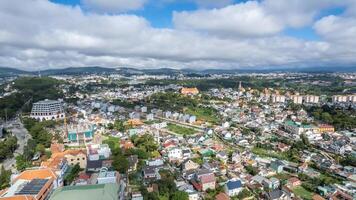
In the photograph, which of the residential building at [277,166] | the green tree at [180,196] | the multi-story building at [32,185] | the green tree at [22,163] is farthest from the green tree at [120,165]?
the residential building at [277,166]

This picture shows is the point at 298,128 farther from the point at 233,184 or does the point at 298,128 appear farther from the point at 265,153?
the point at 233,184

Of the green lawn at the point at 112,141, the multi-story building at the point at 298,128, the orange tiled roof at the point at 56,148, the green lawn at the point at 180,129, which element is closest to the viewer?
the orange tiled roof at the point at 56,148

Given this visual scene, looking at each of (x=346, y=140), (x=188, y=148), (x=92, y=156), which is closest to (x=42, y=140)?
(x=92, y=156)

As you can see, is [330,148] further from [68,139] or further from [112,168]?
[68,139]

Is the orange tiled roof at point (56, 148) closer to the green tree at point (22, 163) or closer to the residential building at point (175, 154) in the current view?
the green tree at point (22, 163)

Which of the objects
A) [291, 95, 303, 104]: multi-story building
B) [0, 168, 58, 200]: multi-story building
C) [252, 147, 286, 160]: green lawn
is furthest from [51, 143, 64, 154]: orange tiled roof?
[291, 95, 303, 104]: multi-story building
